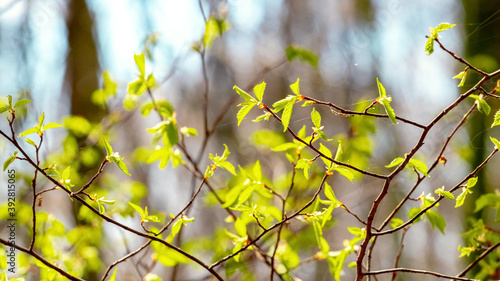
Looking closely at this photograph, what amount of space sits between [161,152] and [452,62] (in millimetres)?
1123

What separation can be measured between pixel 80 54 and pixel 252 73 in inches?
45.3

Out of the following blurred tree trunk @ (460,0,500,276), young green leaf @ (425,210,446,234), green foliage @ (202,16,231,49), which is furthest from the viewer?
blurred tree trunk @ (460,0,500,276)

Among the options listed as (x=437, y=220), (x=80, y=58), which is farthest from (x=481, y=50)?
(x=80, y=58)

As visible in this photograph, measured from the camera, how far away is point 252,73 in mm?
2662

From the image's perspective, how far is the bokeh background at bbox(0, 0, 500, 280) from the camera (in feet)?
4.12

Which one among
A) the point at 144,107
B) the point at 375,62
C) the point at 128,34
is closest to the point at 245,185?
the point at 144,107

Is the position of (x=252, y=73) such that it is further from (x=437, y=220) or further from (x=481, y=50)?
(x=437, y=220)

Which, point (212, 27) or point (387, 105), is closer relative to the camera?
point (387, 105)

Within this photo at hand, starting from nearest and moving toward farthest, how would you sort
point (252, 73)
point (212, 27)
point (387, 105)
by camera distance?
1. point (387, 105)
2. point (212, 27)
3. point (252, 73)

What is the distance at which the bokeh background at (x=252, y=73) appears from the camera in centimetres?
126

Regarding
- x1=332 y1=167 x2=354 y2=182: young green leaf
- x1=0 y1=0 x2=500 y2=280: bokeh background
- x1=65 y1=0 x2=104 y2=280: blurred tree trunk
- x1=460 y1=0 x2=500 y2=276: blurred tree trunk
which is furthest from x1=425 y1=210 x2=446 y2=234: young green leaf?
x1=65 y1=0 x2=104 y2=280: blurred tree trunk

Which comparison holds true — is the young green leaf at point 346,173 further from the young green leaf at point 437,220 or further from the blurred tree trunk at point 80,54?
the blurred tree trunk at point 80,54

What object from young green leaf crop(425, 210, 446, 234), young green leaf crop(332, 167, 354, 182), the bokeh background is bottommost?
young green leaf crop(425, 210, 446, 234)

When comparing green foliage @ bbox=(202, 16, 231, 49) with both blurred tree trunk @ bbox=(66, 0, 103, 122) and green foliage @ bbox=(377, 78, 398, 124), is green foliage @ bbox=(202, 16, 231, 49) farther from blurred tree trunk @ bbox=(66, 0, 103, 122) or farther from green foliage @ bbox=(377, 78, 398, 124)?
blurred tree trunk @ bbox=(66, 0, 103, 122)
